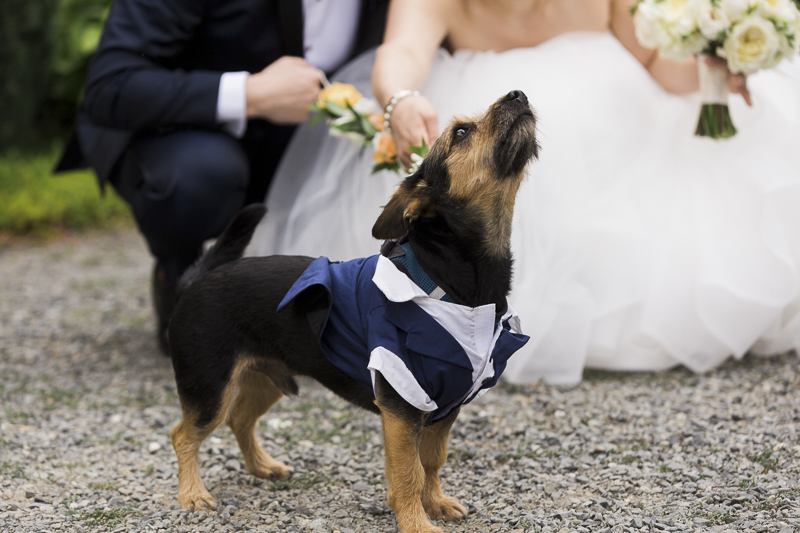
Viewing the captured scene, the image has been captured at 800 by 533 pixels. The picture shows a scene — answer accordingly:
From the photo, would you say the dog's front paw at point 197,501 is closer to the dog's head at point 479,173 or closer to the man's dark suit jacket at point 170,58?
the dog's head at point 479,173

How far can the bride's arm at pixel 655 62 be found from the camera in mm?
3867

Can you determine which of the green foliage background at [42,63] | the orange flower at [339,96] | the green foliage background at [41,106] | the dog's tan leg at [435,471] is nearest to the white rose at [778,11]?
the orange flower at [339,96]

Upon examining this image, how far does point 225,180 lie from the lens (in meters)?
3.79

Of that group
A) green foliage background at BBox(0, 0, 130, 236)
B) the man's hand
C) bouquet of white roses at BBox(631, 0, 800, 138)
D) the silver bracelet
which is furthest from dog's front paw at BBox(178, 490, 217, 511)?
green foliage background at BBox(0, 0, 130, 236)

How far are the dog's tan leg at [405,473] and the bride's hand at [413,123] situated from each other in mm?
1188

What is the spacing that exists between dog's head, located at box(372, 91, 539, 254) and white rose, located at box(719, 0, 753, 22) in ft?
5.28

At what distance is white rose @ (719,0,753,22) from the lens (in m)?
3.31

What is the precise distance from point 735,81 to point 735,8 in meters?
0.36

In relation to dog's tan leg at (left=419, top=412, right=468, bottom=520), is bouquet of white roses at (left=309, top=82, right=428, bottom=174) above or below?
above

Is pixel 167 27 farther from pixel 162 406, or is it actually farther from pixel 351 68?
pixel 162 406

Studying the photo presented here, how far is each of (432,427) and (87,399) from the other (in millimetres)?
1999

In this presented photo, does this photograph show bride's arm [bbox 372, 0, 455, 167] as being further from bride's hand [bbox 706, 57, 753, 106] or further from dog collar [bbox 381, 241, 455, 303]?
bride's hand [bbox 706, 57, 753, 106]

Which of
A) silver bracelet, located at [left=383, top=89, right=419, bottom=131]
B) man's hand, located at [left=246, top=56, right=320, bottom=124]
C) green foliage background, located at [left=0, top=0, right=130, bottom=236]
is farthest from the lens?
green foliage background, located at [left=0, top=0, right=130, bottom=236]

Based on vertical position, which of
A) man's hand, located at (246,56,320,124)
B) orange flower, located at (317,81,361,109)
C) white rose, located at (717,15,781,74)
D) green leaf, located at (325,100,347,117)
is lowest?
man's hand, located at (246,56,320,124)
